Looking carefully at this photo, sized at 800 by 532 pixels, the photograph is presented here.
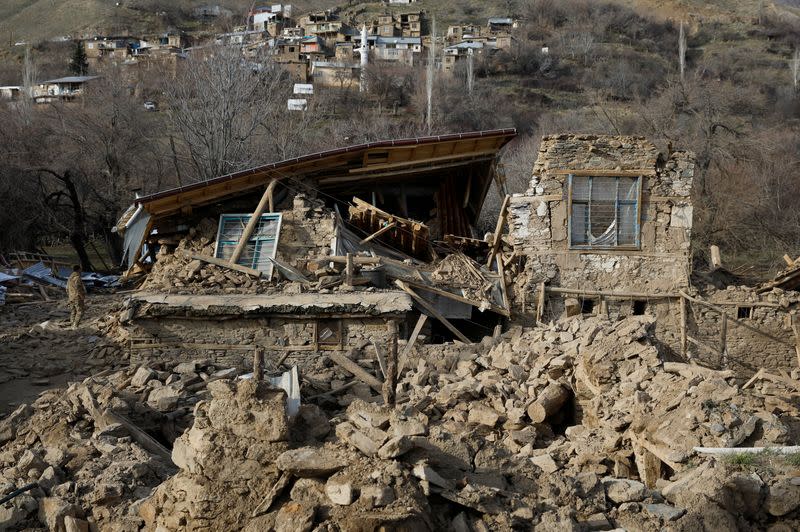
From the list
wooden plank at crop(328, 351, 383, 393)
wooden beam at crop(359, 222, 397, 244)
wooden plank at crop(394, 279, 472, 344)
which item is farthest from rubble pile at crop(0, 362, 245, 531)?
wooden beam at crop(359, 222, 397, 244)

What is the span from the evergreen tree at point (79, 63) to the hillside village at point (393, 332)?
110 feet

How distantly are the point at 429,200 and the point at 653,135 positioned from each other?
1879cm

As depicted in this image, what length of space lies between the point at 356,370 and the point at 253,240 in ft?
14.3

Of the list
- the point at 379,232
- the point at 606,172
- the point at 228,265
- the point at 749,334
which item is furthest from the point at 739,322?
the point at 228,265

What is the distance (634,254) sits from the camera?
1669cm

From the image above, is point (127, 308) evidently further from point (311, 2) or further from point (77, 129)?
point (311, 2)

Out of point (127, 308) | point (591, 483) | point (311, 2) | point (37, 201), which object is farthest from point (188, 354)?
point (311, 2)

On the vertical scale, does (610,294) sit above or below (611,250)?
below

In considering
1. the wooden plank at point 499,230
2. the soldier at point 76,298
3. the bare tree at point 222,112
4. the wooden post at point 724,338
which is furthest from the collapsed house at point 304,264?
the bare tree at point 222,112

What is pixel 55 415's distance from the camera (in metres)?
11.5

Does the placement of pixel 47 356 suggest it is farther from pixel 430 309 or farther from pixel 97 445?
pixel 430 309

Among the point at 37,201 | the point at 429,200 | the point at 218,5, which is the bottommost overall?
the point at 37,201

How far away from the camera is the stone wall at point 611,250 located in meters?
16.5

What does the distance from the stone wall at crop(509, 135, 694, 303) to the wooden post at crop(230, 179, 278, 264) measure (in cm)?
466
